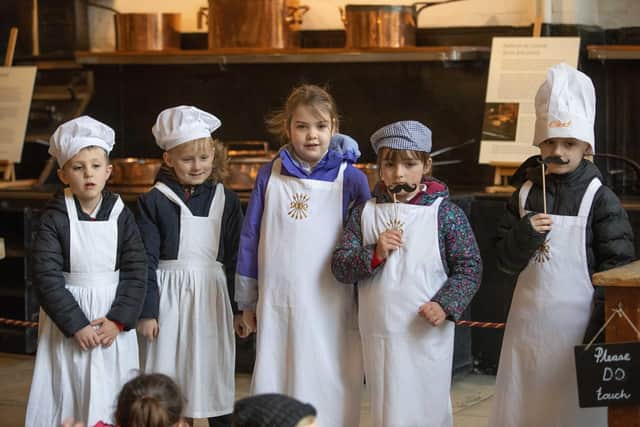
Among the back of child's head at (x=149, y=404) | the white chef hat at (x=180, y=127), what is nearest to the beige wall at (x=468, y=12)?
the white chef hat at (x=180, y=127)

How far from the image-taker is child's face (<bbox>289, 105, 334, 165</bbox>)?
4.22 m

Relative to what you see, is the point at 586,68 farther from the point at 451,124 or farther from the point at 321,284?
the point at 321,284

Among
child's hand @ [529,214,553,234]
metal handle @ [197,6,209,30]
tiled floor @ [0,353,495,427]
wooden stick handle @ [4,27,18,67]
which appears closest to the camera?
child's hand @ [529,214,553,234]

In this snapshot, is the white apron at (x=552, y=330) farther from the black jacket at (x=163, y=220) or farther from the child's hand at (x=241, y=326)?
the black jacket at (x=163, y=220)

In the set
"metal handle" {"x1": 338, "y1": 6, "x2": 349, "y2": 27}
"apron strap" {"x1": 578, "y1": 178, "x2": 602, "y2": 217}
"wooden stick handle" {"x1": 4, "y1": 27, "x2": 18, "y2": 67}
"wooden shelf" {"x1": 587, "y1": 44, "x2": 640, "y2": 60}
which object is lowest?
"apron strap" {"x1": 578, "y1": 178, "x2": 602, "y2": 217}

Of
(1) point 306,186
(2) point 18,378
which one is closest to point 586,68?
(1) point 306,186

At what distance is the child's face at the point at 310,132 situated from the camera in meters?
4.22

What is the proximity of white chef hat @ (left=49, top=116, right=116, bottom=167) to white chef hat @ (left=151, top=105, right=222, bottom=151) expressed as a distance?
0.24m

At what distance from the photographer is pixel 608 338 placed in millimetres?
3646

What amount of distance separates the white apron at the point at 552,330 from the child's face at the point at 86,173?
4.62 feet

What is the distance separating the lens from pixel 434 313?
3.94m

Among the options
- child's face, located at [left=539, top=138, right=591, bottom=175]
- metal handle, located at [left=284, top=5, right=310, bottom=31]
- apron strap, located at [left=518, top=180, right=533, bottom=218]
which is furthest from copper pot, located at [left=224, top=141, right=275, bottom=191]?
child's face, located at [left=539, top=138, right=591, bottom=175]

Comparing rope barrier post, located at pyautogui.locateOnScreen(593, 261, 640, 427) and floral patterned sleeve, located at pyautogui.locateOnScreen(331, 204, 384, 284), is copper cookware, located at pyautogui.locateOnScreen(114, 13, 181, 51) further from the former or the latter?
rope barrier post, located at pyautogui.locateOnScreen(593, 261, 640, 427)

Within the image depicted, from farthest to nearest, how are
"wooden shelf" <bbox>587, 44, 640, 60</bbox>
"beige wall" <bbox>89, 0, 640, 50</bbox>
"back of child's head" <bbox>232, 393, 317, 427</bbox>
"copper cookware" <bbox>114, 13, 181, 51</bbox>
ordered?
"copper cookware" <bbox>114, 13, 181, 51</bbox>, "beige wall" <bbox>89, 0, 640, 50</bbox>, "wooden shelf" <bbox>587, 44, 640, 60</bbox>, "back of child's head" <bbox>232, 393, 317, 427</bbox>
